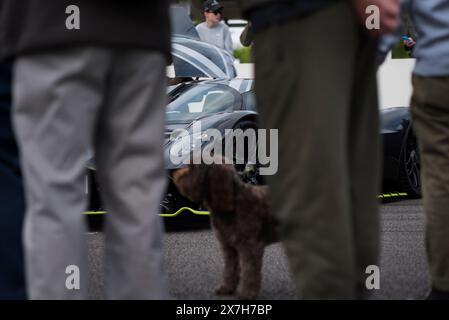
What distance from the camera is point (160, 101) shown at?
7.95ft

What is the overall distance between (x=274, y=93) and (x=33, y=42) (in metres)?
0.58

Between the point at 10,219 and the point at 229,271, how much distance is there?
A: 133cm

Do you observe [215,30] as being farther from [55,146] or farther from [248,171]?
[55,146]

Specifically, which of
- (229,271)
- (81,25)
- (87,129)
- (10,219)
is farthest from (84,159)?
(229,271)

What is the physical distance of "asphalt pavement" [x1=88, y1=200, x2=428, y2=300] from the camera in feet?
13.9

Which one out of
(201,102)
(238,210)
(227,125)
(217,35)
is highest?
(217,35)

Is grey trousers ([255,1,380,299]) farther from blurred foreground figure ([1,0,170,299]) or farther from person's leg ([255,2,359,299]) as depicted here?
blurred foreground figure ([1,0,170,299])

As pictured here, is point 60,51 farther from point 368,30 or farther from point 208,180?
point 208,180

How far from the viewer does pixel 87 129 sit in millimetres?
2305

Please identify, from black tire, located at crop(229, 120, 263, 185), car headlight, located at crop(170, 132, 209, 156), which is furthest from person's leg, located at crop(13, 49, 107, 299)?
black tire, located at crop(229, 120, 263, 185)

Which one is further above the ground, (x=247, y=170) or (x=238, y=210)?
(x=247, y=170)

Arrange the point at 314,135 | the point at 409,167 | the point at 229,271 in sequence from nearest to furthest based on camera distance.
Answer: the point at 314,135, the point at 229,271, the point at 409,167

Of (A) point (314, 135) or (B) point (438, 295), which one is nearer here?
(A) point (314, 135)

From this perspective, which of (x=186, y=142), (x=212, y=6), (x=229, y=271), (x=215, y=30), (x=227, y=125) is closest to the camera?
(x=229, y=271)
